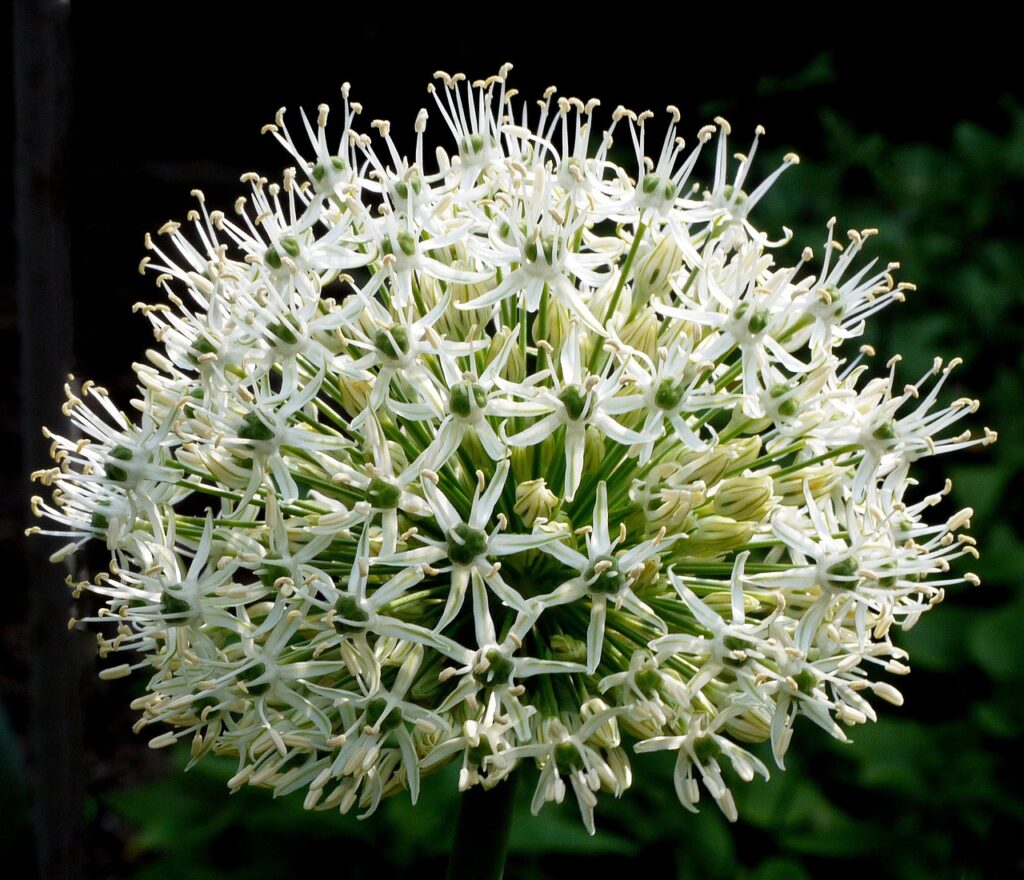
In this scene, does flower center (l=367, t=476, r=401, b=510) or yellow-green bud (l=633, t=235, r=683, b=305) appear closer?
flower center (l=367, t=476, r=401, b=510)

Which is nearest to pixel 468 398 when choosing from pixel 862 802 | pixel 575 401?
pixel 575 401

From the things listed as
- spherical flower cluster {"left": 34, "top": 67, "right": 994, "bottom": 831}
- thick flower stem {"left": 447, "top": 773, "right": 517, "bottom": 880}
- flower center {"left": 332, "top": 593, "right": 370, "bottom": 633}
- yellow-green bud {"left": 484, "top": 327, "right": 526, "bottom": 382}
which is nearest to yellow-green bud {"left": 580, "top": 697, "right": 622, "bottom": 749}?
spherical flower cluster {"left": 34, "top": 67, "right": 994, "bottom": 831}

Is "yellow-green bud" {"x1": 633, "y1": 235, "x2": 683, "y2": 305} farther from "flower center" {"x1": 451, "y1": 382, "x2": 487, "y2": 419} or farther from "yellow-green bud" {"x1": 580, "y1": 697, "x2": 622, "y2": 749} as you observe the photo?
"yellow-green bud" {"x1": 580, "y1": 697, "x2": 622, "y2": 749}

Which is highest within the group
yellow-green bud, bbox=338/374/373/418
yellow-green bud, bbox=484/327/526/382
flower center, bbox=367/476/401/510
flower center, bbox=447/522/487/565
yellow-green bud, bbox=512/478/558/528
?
yellow-green bud, bbox=484/327/526/382

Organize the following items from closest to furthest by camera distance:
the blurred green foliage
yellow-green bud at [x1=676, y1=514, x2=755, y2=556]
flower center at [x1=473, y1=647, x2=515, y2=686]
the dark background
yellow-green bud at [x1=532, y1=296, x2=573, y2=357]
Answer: flower center at [x1=473, y1=647, x2=515, y2=686], yellow-green bud at [x1=676, y1=514, x2=755, y2=556], yellow-green bud at [x1=532, y1=296, x2=573, y2=357], the dark background, the blurred green foliage

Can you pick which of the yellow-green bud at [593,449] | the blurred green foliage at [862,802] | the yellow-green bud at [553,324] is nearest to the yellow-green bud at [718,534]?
the yellow-green bud at [593,449]

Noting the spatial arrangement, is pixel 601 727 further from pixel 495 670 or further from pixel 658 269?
pixel 658 269

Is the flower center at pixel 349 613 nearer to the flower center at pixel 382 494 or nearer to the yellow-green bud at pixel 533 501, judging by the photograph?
the flower center at pixel 382 494

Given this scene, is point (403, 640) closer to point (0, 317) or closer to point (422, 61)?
point (422, 61)
